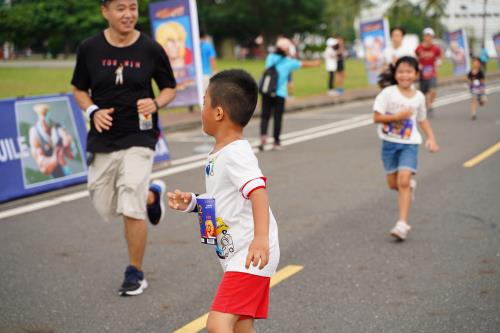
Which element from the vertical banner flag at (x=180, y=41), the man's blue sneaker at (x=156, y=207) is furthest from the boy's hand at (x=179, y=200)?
the vertical banner flag at (x=180, y=41)

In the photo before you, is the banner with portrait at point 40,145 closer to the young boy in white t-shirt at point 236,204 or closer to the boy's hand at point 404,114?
the boy's hand at point 404,114

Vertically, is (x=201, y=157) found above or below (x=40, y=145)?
below

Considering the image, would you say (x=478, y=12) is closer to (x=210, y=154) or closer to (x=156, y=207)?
(x=156, y=207)

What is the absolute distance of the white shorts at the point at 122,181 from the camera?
16.4ft

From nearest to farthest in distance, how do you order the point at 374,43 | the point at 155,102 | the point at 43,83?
1. the point at 155,102
2. the point at 43,83
3. the point at 374,43

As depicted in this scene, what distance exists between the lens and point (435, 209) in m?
7.54

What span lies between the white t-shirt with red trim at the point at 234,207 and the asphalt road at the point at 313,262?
128 cm

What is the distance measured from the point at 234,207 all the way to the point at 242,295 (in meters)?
0.38

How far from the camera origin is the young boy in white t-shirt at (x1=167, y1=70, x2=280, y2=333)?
3064 millimetres

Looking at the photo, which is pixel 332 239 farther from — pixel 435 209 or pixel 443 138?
pixel 443 138

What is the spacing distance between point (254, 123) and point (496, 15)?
109 feet

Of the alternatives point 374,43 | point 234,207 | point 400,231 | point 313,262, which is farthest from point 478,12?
point 234,207

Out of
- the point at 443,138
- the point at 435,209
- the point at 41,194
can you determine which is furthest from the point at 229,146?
the point at 443,138

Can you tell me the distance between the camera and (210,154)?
3350mm
